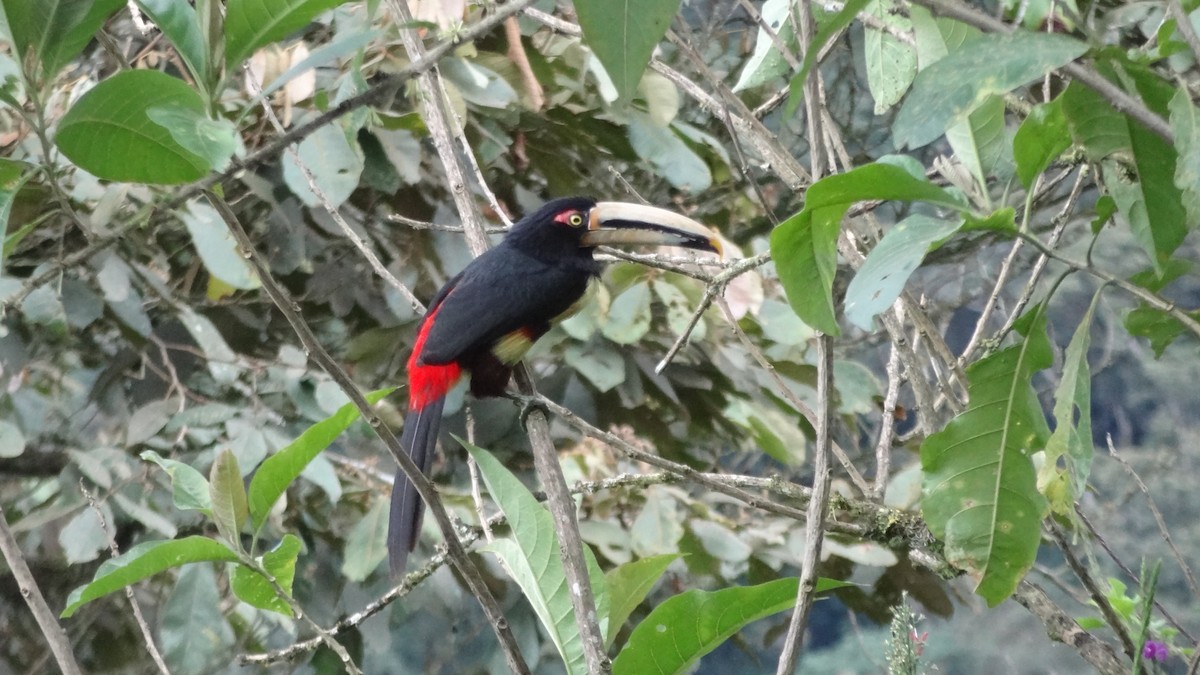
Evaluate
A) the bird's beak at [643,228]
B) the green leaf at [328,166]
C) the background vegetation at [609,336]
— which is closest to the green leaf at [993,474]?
the background vegetation at [609,336]

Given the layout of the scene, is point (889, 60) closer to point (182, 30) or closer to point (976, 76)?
point (976, 76)

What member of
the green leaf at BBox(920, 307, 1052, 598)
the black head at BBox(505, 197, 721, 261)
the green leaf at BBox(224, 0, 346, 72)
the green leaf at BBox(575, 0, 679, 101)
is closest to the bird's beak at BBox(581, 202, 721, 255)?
the black head at BBox(505, 197, 721, 261)

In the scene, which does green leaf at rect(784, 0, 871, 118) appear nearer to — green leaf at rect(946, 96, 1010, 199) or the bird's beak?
green leaf at rect(946, 96, 1010, 199)

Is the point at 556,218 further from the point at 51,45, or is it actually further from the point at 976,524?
the point at 51,45

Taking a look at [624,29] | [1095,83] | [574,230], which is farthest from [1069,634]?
[574,230]

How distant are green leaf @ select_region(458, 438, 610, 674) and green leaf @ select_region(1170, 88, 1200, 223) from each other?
607 millimetres

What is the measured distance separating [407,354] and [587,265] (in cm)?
51

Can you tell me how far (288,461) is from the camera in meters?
1.05

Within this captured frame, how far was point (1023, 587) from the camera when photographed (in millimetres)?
1215

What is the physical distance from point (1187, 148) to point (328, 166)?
166 cm

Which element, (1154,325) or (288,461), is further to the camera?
(1154,325)

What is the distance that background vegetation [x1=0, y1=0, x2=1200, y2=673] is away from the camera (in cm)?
80

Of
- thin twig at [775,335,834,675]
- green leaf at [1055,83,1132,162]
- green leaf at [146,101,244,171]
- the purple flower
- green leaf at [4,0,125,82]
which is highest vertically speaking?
green leaf at [4,0,125,82]

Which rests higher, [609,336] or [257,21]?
[257,21]
